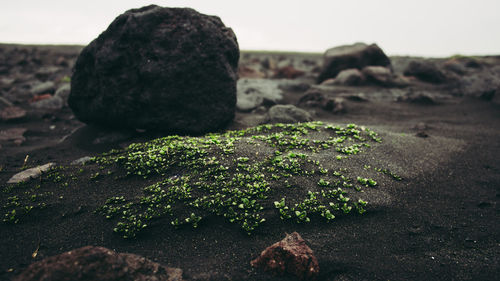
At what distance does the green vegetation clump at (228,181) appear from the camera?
5.11 meters

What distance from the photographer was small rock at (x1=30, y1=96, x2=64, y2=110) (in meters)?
14.5

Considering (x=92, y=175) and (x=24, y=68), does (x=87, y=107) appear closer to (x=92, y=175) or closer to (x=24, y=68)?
(x=92, y=175)

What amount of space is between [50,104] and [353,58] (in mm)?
18028

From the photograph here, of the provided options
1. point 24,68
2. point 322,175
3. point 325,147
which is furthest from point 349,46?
point 24,68

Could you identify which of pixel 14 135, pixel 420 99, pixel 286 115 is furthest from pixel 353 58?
pixel 14 135

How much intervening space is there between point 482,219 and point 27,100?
1998 centimetres

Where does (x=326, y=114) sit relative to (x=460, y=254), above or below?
above

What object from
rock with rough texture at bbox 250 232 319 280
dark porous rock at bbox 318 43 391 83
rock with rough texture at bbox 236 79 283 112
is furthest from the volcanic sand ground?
dark porous rock at bbox 318 43 391 83

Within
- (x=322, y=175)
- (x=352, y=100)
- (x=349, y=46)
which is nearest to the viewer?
(x=322, y=175)

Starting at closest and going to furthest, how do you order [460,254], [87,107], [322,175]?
[460,254] < [322,175] < [87,107]

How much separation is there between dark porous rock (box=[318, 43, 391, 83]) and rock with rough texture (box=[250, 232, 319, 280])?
17.7 m

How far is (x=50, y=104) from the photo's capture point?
47.9 ft

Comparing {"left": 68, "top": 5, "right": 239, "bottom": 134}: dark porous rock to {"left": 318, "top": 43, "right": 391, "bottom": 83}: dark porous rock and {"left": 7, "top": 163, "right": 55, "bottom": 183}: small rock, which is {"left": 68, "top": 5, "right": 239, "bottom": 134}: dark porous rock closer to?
{"left": 7, "top": 163, "right": 55, "bottom": 183}: small rock

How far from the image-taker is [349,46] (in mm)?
20375
